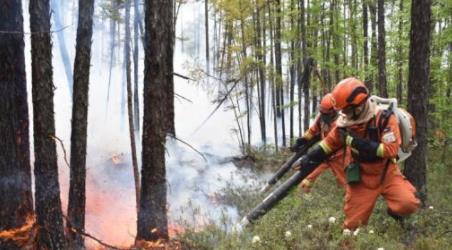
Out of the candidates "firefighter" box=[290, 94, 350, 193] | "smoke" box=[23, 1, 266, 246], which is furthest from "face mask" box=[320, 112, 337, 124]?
"smoke" box=[23, 1, 266, 246]

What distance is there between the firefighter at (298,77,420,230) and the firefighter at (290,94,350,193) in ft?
3.51

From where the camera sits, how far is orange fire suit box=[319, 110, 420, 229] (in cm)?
567

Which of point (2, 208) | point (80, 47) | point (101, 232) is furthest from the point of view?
point (101, 232)

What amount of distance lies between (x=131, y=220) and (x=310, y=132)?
6099mm

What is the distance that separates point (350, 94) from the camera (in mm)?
5477

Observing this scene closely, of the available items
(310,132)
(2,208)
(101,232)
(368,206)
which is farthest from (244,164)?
(2,208)

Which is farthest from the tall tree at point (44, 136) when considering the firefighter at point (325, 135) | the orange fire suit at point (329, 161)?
the firefighter at point (325, 135)

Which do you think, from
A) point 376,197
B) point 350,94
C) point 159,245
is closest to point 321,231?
point 376,197

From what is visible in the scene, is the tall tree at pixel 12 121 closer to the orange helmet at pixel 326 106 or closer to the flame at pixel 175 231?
the flame at pixel 175 231

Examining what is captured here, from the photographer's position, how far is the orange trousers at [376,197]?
5.68m

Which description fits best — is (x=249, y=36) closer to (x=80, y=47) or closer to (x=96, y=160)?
(x=96, y=160)

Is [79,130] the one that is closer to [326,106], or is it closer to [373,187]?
[326,106]

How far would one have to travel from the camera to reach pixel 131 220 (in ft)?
40.0

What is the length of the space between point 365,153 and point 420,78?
235cm
